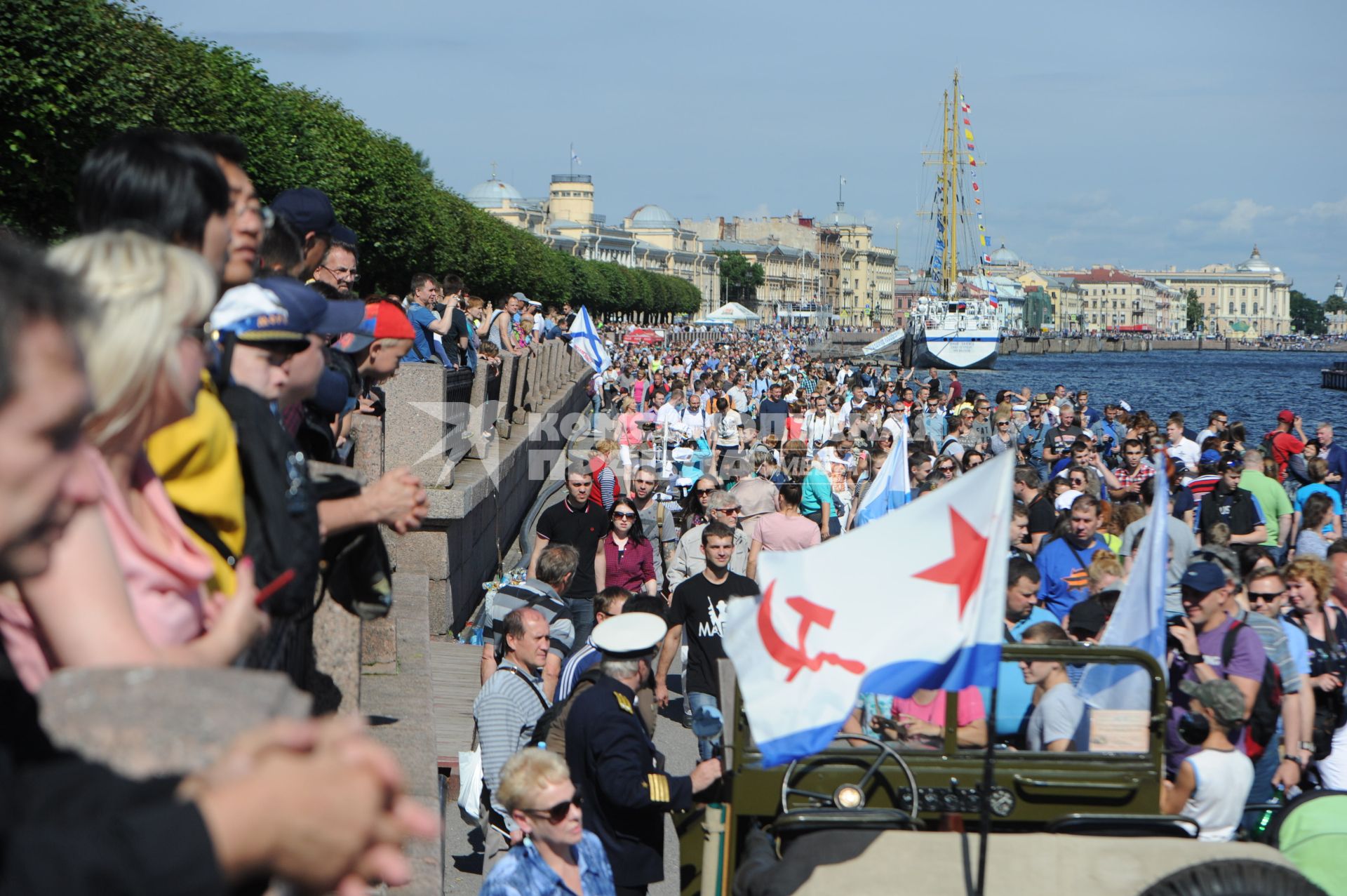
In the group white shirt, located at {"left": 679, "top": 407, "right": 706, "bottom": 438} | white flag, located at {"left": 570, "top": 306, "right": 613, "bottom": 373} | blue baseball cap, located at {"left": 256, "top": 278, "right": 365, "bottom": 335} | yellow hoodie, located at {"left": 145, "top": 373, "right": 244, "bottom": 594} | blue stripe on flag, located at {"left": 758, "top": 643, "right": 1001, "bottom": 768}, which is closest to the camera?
yellow hoodie, located at {"left": 145, "top": 373, "right": 244, "bottom": 594}

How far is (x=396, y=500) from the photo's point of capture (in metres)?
3.21

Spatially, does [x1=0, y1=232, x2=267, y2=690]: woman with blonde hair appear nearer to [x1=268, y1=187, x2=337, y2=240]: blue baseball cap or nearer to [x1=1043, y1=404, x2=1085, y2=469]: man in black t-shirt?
[x1=268, y1=187, x2=337, y2=240]: blue baseball cap

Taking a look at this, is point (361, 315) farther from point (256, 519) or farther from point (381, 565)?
point (256, 519)

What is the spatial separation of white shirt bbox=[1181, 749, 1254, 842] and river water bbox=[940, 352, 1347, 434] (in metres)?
35.5

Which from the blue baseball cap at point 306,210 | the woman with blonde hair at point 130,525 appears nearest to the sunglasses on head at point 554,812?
the blue baseball cap at point 306,210

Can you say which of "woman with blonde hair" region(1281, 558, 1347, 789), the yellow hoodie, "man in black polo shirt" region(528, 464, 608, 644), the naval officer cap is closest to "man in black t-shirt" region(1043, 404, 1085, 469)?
"man in black polo shirt" region(528, 464, 608, 644)

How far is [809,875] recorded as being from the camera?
398cm

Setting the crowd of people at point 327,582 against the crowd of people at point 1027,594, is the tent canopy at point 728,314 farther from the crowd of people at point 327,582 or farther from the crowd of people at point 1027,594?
the crowd of people at point 327,582

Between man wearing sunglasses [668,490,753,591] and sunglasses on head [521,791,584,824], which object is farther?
man wearing sunglasses [668,490,753,591]

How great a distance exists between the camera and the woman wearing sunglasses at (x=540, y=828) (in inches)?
177

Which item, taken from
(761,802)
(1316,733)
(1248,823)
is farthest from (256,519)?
(1316,733)

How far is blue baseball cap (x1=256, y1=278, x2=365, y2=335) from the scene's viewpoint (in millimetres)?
3266

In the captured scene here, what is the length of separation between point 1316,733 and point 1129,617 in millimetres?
1895

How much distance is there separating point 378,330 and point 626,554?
5.38 meters
